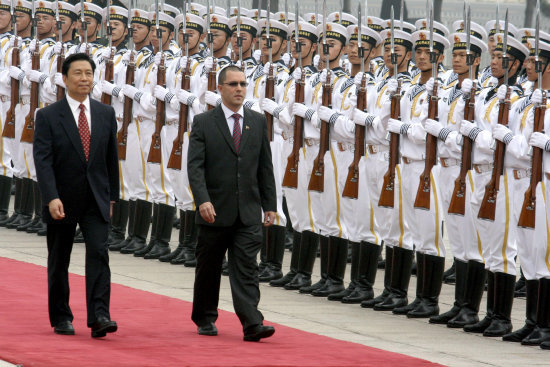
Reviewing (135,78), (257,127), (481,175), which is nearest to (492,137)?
(481,175)

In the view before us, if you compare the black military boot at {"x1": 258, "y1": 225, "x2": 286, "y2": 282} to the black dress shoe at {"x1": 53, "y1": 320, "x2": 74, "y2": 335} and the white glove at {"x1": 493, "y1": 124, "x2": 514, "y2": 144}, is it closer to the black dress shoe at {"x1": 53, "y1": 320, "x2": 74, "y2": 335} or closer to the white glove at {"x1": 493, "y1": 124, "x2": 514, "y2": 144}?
the white glove at {"x1": 493, "y1": 124, "x2": 514, "y2": 144}

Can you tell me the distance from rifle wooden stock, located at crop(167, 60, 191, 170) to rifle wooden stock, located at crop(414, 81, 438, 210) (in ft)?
10.4

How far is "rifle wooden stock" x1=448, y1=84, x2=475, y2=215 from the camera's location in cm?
970

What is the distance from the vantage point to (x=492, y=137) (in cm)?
949

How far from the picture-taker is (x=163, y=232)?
13.3 meters

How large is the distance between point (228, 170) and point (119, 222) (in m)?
5.19

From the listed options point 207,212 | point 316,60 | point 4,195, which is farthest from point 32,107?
point 207,212

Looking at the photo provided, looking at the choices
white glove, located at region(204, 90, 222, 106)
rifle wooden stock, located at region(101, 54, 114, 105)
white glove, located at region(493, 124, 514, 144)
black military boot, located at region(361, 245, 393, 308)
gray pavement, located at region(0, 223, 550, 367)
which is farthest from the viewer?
rifle wooden stock, located at region(101, 54, 114, 105)

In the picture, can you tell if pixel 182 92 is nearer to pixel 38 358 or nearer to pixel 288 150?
pixel 288 150

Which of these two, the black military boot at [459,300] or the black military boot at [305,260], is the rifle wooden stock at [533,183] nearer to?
the black military boot at [459,300]

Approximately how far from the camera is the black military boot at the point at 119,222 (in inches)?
541

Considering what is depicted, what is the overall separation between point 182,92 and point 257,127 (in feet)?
12.5

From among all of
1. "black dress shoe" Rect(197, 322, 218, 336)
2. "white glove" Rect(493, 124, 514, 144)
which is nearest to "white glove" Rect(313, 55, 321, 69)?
"white glove" Rect(493, 124, 514, 144)

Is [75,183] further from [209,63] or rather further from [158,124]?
[158,124]
